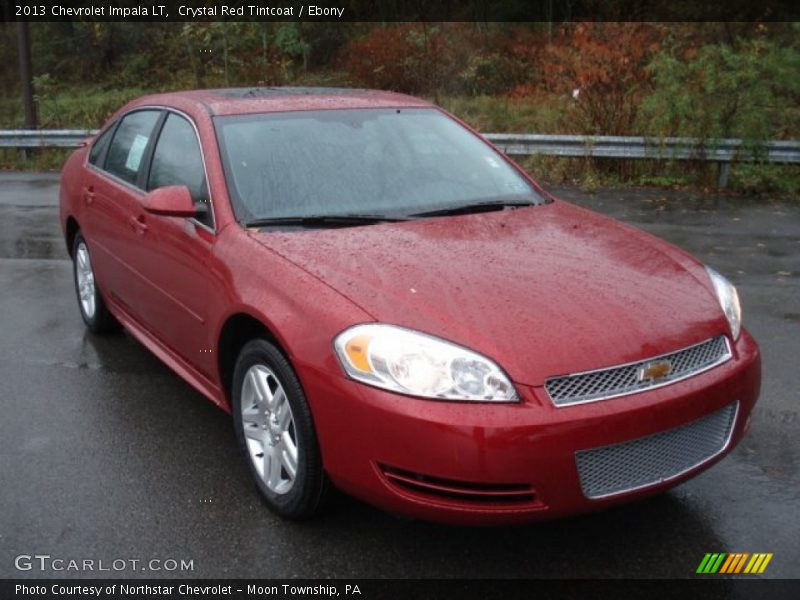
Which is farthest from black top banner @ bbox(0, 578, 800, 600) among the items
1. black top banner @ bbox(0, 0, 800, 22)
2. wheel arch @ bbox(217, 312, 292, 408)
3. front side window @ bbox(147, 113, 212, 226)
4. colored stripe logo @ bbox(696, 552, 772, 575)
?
black top banner @ bbox(0, 0, 800, 22)

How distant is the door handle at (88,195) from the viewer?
5258 mm

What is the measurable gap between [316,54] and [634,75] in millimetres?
17076

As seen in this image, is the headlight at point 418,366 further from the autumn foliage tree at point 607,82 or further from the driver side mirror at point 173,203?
the autumn foliage tree at point 607,82

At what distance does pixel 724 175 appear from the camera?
37.0 ft

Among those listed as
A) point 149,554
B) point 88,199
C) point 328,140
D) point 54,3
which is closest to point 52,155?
point 88,199

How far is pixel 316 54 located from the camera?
27719 millimetres

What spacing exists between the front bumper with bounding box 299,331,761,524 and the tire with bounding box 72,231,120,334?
3.11m

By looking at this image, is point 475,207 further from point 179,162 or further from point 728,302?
point 179,162

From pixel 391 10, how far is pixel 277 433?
2633cm

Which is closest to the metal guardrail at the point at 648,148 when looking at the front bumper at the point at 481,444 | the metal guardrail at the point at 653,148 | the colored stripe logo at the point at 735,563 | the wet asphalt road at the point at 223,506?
the metal guardrail at the point at 653,148

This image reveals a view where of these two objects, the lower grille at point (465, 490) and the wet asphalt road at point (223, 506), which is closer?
the lower grille at point (465, 490)

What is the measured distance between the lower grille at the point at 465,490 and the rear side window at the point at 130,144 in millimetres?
2735

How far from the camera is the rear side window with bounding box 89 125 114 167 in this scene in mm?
5414

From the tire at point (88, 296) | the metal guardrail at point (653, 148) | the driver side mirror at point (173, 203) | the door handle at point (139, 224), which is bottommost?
the tire at point (88, 296)
